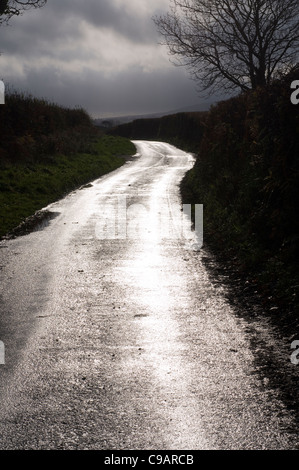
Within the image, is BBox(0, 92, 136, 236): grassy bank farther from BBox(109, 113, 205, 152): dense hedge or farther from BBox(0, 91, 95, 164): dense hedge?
BBox(109, 113, 205, 152): dense hedge

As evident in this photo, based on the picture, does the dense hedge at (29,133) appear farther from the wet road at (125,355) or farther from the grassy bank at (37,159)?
the wet road at (125,355)

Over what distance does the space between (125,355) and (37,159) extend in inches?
887

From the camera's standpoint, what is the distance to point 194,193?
2022 centimetres

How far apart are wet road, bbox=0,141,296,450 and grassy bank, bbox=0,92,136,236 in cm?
474

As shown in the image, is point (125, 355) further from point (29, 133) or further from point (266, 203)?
point (29, 133)

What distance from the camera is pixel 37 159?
2705 cm

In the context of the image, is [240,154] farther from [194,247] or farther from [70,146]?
[70,146]

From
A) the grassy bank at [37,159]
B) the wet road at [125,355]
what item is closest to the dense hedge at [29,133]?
the grassy bank at [37,159]

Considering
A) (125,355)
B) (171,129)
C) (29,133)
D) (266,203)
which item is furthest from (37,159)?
(171,129)

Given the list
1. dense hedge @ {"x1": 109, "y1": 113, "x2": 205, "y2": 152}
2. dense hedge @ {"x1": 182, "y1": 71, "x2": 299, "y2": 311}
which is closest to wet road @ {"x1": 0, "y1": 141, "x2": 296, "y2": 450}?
dense hedge @ {"x1": 182, "y1": 71, "x2": 299, "y2": 311}

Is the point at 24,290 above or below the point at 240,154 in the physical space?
below
